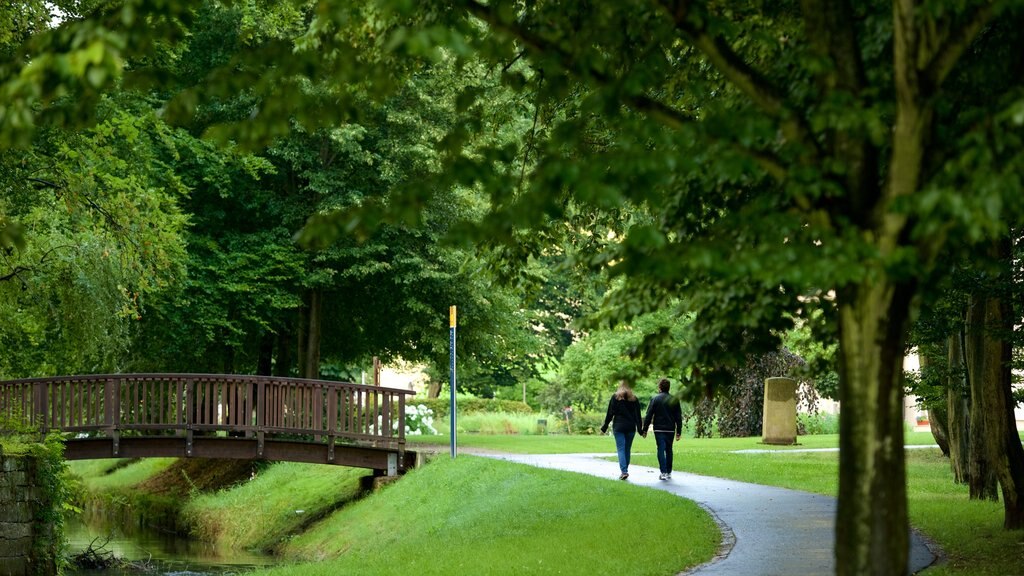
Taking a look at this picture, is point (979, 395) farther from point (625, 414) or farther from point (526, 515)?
point (625, 414)

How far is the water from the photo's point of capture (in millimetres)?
21000

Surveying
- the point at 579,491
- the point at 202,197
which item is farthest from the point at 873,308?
the point at 202,197

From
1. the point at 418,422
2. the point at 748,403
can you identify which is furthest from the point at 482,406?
the point at 748,403

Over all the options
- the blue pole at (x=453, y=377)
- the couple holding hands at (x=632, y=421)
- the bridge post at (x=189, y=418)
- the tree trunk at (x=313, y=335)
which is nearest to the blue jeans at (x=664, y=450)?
the couple holding hands at (x=632, y=421)

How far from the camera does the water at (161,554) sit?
827 inches

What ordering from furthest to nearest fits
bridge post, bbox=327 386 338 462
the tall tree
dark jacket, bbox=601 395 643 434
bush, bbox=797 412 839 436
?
1. bush, bbox=797 412 839 436
2. bridge post, bbox=327 386 338 462
3. dark jacket, bbox=601 395 643 434
4. the tall tree

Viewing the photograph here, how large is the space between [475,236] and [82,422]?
20207mm

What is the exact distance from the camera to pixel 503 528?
16.4 meters

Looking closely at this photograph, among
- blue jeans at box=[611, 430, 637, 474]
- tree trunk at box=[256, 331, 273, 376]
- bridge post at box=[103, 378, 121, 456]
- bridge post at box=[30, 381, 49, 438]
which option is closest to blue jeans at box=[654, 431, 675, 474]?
blue jeans at box=[611, 430, 637, 474]

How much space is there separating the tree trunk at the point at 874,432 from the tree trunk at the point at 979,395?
6.95 m

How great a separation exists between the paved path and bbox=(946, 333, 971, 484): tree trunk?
7.56 feet

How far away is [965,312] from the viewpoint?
15539 millimetres

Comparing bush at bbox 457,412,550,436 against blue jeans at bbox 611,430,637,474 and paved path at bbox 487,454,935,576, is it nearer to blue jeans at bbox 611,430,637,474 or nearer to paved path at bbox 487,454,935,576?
paved path at bbox 487,454,935,576

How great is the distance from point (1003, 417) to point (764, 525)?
2851 mm
